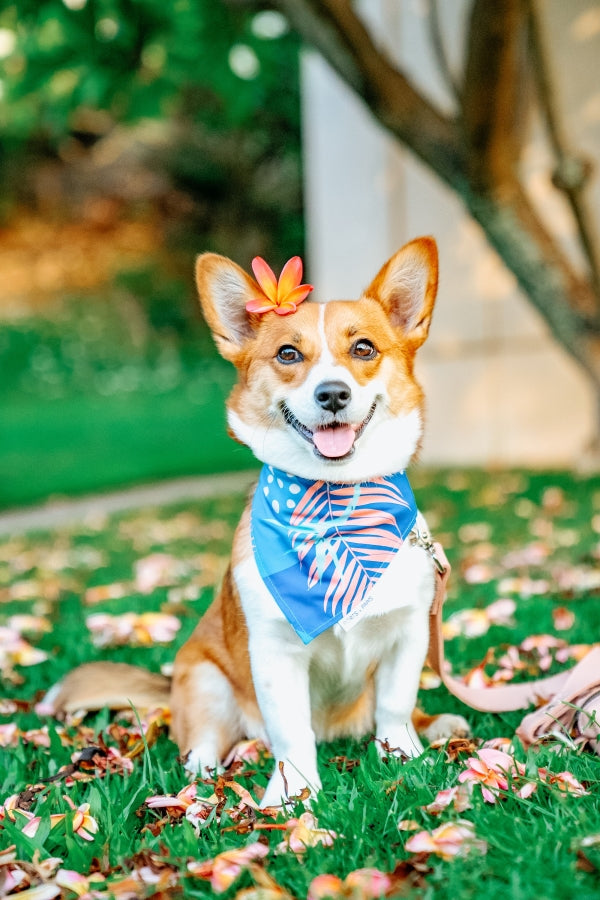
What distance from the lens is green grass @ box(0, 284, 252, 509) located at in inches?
499

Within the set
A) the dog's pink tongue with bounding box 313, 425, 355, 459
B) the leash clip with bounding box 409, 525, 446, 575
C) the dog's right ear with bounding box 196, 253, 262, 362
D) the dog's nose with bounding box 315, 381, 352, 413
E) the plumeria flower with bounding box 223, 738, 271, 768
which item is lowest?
the plumeria flower with bounding box 223, 738, 271, 768

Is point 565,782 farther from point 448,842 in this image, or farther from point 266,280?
point 266,280

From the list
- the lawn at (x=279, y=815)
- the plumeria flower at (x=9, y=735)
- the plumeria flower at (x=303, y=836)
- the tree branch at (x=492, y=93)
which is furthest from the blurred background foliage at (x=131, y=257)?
the plumeria flower at (x=303, y=836)

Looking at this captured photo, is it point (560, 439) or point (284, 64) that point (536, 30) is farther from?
point (284, 64)

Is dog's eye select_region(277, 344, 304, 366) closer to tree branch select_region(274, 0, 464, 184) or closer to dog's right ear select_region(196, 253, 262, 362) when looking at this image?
dog's right ear select_region(196, 253, 262, 362)

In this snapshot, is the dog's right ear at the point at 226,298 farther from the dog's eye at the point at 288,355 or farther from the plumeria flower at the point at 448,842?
the plumeria flower at the point at 448,842

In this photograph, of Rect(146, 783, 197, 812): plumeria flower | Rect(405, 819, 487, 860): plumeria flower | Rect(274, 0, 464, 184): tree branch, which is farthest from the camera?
Rect(274, 0, 464, 184): tree branch

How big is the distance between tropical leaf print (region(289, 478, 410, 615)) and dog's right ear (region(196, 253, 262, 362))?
0.54 metres

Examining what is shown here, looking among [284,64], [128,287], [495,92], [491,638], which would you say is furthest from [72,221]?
[491,638]

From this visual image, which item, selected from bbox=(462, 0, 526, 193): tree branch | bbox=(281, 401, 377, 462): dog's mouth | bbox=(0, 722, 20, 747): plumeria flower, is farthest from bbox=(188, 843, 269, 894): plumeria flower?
bbox=(462, 0, 526, 193): tree branch

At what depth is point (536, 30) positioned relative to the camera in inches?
219

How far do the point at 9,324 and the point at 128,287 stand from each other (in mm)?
2481

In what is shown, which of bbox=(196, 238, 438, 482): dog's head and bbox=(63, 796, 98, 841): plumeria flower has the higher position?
bbox=(196, 238, 438, 482): dog's head

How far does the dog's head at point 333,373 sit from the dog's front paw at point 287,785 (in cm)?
75
